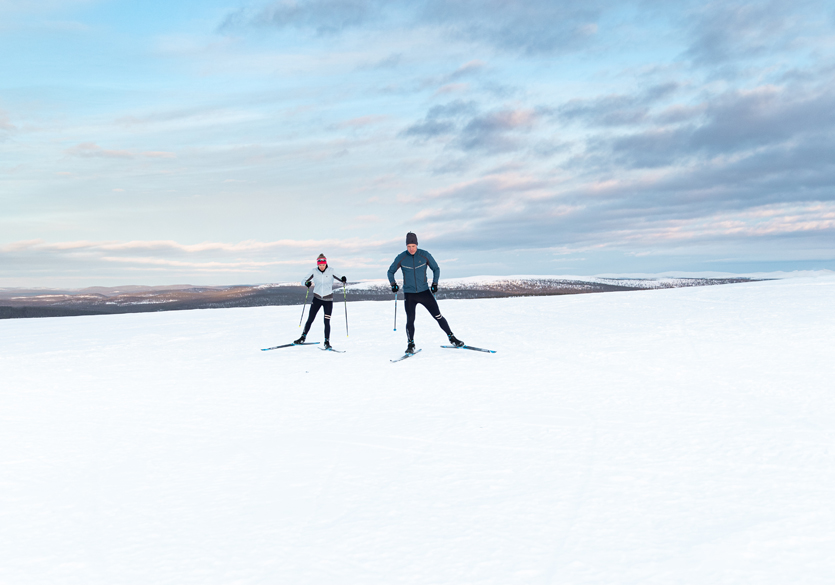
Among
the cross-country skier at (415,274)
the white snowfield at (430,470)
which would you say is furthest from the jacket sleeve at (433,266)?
the white snowfield at (430,470)

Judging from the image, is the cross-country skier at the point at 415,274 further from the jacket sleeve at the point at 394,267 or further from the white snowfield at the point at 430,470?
the white snowfield at the point at 430,470

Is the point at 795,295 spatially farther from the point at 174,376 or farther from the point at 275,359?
the point at 174,376

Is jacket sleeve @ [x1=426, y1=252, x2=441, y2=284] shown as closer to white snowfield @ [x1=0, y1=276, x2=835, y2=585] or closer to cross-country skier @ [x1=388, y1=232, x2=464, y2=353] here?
cross-country skier @ [x1=388, y1=232, x2=464, y2=353]

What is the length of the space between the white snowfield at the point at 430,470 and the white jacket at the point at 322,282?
2.22 m

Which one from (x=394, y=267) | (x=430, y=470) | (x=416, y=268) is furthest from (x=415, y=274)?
(x=430, y=470)

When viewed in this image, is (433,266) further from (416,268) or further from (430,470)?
(430,470)

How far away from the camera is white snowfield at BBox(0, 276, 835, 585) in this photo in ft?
11.1

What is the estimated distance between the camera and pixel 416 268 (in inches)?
460

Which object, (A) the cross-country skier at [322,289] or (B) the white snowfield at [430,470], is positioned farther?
(A) the cross-country skier at [322,289]

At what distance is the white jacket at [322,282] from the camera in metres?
12.8

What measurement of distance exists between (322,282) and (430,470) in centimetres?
857

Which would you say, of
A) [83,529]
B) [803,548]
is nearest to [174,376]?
[83,529]

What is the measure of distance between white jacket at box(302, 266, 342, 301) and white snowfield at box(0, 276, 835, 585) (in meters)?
2.22

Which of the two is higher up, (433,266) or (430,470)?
(433,266)
